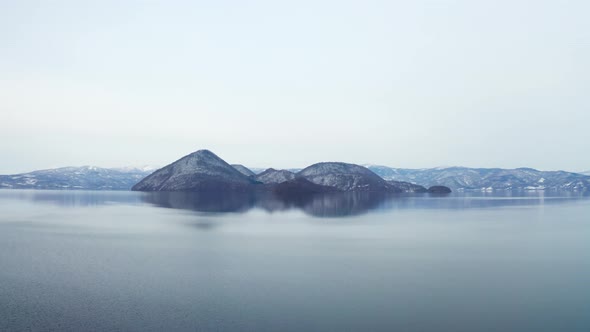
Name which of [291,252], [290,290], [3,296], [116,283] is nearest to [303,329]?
[290,290]

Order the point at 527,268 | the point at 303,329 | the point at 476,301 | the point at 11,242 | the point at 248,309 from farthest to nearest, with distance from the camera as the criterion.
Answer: the point at 11,242 < the point at 527,268 < the point at 476,301 < the point at 248,309 < the point at 303,329

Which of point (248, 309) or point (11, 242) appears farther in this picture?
point (11, 242)

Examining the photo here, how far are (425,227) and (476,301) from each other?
61851 millimetres

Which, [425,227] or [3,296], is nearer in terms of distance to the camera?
[3,296]

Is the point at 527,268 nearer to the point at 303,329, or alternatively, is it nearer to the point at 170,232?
the point at 303,329

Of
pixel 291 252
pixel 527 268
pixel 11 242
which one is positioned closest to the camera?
pixel 527 268

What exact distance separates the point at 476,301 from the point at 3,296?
3606 centimetres

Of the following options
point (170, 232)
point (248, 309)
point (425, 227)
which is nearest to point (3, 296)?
point (248, 309)

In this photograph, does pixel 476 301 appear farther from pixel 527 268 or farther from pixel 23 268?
pixel 23 268

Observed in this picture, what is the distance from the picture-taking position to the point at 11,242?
206 feet

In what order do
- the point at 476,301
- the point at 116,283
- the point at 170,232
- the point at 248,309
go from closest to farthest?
1. the point at 248,309
2. the point at 476,301
3. the point at 116,283
4. the point at 170,232

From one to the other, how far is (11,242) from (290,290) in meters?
50.7

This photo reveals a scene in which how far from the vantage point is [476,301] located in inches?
1256

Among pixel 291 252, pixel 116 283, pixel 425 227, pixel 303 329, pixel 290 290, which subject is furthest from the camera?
pixel 425 227
